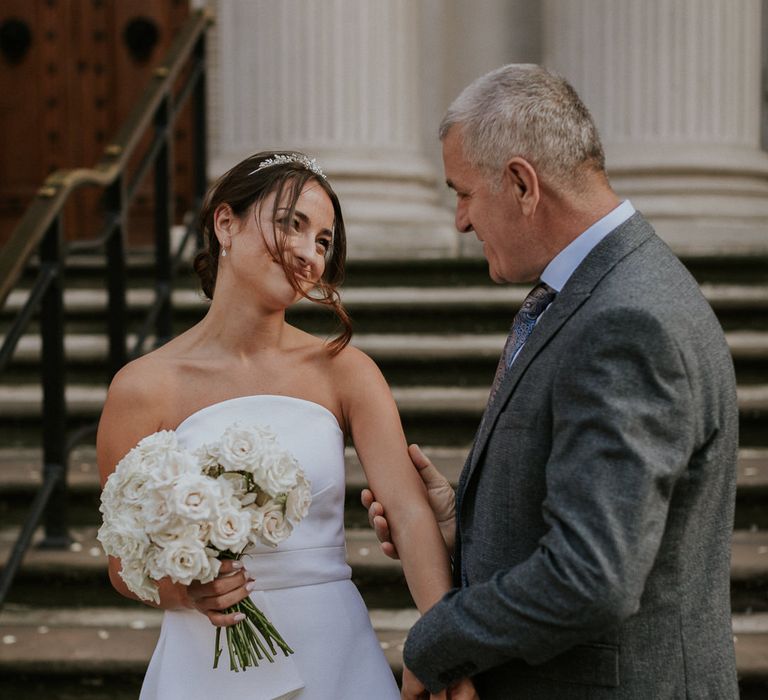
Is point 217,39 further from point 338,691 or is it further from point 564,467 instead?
point 564,467

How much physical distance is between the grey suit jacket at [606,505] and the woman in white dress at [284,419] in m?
0.46

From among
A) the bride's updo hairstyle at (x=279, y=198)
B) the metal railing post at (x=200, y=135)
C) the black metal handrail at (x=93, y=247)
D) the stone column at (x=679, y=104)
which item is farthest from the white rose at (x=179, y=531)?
the metal railing post at (x=200, y=135)

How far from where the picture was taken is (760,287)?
5656 mm

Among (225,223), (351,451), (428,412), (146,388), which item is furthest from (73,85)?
(146,388)

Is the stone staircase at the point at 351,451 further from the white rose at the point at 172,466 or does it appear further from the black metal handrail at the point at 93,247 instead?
the white rose at the point at 172,466

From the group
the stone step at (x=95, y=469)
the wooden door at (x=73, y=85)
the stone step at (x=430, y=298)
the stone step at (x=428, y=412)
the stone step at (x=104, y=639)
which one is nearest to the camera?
the stone step at (x=104, y=639)

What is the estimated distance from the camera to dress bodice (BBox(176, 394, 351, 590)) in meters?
2.42

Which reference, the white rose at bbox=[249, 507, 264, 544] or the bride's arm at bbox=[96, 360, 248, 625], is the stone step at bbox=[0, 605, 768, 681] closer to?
the bride's arm at bbox=[96, 360, 248, 625]

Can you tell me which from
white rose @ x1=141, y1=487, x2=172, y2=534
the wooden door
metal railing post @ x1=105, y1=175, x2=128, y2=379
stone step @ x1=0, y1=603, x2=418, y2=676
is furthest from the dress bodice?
the wooden door

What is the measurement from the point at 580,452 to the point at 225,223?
110 cm

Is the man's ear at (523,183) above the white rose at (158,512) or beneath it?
above

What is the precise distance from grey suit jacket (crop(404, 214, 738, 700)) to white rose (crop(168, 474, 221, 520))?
403mm

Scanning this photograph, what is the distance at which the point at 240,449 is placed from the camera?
204cm

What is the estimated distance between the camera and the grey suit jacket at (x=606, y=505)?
164 centimetres
